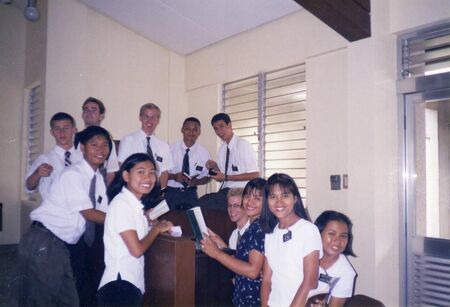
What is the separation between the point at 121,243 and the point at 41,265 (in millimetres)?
819

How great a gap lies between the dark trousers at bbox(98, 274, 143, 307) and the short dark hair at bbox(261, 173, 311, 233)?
80 centimetres

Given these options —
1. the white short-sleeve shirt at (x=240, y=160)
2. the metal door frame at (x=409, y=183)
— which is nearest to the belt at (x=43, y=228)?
the white short-sleeve shirt at (x=240, y=160)

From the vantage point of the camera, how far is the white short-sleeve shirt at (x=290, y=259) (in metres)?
2.10

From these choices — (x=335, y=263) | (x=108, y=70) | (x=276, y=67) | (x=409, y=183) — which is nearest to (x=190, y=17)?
(x=276, y=67)

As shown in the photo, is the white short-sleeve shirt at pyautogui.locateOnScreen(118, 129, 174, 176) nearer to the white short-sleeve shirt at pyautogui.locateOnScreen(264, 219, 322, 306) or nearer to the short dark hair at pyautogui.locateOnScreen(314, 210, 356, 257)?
the short dark hair at pyautogui.locateOnScreen(314, 210, 356, 257)

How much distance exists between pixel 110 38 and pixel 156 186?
4.48 m

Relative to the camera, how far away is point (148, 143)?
4.43 metres

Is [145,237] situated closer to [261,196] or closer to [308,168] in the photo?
[261,196]

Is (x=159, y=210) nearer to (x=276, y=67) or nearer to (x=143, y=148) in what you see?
(x=143, y=148)

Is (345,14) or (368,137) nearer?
(345,14)

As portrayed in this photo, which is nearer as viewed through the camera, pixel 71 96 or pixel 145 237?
pixel 145 237

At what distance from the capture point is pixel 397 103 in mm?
3754

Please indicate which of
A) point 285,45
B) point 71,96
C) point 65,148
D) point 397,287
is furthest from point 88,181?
point 71,96

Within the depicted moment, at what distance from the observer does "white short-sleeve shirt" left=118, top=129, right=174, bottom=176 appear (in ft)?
14.3
